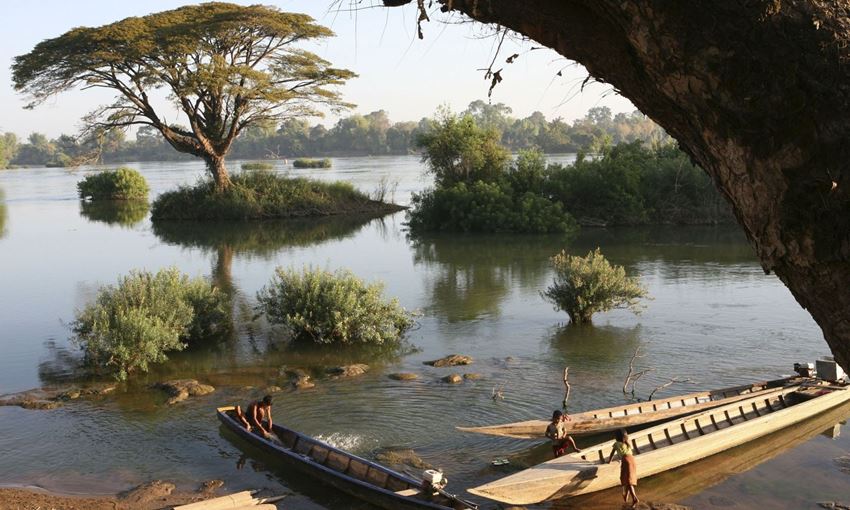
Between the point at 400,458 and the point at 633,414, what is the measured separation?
3.70 m

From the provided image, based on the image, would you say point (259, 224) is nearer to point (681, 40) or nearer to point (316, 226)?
point (316, 226)

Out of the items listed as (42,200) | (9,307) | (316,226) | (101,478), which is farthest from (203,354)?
(42,200)

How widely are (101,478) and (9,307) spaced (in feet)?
47.7

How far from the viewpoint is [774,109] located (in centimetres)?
270

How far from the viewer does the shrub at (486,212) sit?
3872 centimetres

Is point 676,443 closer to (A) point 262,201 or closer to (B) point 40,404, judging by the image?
(B) point 40,404

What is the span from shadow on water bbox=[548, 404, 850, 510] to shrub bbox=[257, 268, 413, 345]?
8.43 m

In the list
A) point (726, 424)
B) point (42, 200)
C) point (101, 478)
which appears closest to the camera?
point (101, 478)

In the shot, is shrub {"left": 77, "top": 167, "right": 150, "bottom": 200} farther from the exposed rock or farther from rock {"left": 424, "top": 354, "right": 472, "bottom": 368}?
the exposed rock

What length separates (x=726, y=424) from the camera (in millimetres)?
12500

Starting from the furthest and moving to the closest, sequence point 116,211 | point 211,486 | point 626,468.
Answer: point 116,211
point 211,486
point 626,468

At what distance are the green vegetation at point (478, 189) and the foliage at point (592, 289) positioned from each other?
1852 cm

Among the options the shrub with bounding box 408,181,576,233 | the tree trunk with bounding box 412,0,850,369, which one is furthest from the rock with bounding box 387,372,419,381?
the shrub with bounding box 408,181,576,233

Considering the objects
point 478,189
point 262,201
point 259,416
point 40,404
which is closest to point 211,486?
point 259,416
